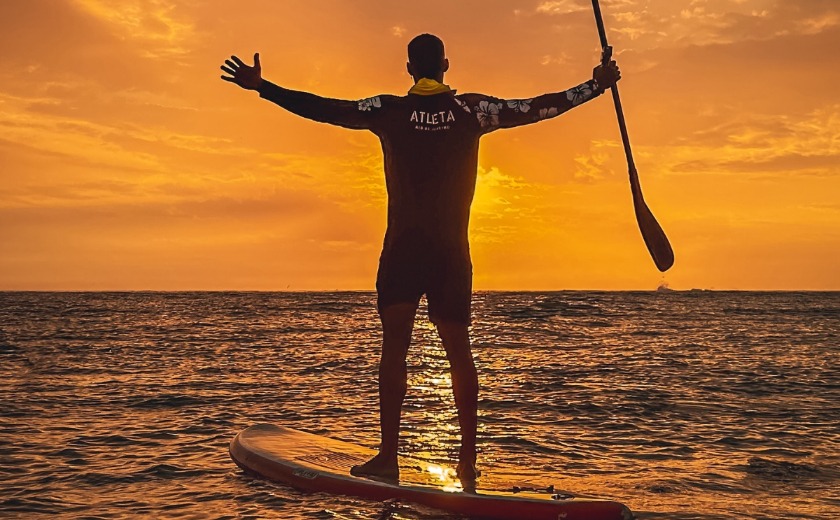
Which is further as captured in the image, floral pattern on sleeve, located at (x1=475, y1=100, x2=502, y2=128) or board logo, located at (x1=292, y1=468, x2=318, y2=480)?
board logo, located at (x1=292, y1=468, x2=318, y2=480)

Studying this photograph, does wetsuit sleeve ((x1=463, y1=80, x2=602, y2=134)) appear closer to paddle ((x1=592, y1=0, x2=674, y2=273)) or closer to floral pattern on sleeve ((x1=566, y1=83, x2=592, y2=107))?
floral pattern on sleeve ((x1=566, y1=83, x2=592, y2=107))

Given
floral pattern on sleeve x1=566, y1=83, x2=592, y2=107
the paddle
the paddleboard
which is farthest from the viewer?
the paddle

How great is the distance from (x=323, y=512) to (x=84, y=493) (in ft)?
7.92

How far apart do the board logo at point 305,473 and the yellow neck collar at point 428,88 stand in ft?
10.5

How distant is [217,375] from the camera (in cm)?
2036

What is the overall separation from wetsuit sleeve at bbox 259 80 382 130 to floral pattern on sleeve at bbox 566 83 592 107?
1.39 m

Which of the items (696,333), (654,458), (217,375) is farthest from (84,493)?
(696,333)

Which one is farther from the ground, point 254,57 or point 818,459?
point 254,57

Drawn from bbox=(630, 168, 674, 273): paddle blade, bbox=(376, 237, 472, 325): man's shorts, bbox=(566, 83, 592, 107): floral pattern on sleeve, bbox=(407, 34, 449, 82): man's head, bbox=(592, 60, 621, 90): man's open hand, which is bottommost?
bbox=(376, 237, 472, 325): man's shorts

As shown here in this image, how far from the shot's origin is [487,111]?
675 cm

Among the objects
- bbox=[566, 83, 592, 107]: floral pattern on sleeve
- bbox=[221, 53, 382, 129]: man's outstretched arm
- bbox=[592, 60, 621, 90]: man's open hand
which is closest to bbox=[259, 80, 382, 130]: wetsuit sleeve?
bbox=[221, 53, 382, 129]: man's outstretched arm

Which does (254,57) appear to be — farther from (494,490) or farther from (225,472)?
(225,472)

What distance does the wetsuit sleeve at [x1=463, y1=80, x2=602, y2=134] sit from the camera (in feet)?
21.8

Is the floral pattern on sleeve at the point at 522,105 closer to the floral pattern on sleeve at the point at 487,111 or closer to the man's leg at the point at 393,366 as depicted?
the floral pattern on sleeve at the point at 487,111
